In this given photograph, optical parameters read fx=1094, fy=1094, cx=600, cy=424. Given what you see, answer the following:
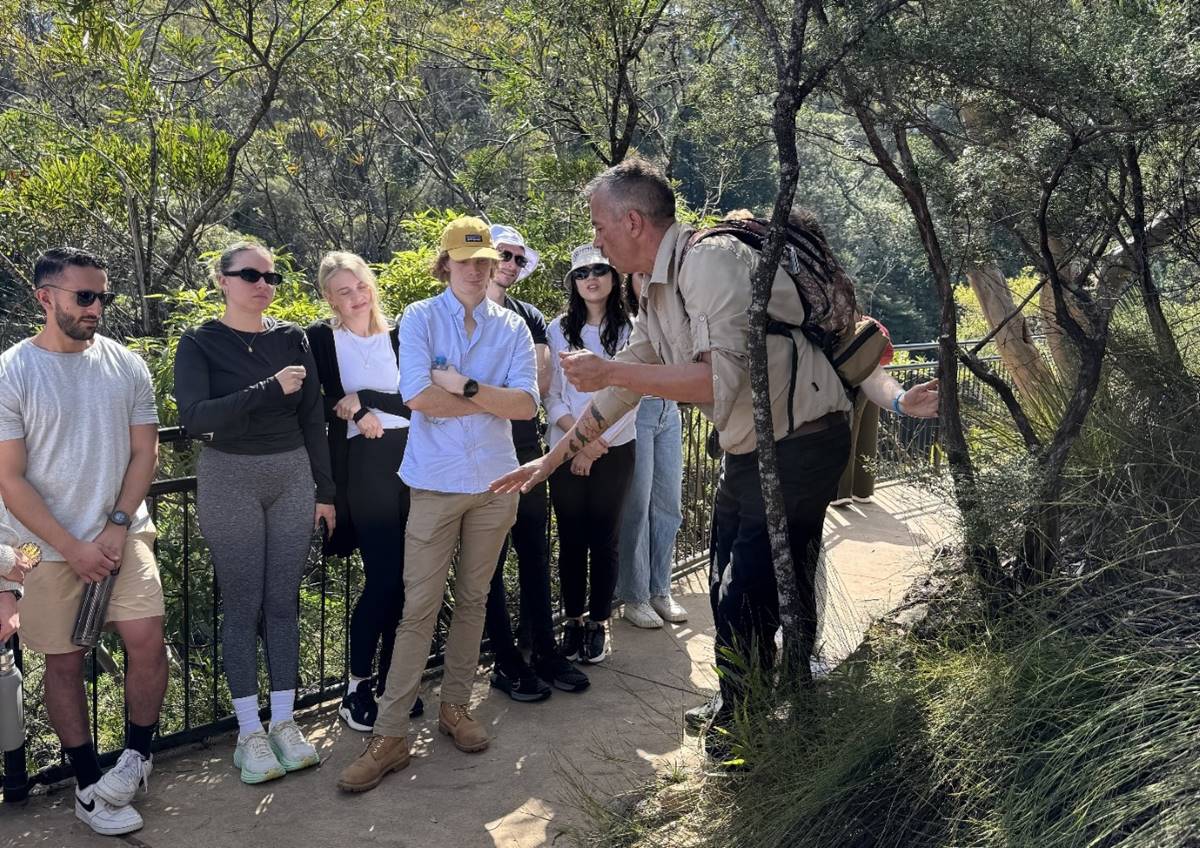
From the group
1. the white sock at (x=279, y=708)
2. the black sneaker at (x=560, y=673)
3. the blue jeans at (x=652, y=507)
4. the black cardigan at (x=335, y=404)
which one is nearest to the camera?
the white sock at (x=279, y=708)

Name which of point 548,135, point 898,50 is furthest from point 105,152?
point 898,50

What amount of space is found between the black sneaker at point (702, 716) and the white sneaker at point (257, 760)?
64.4 inches

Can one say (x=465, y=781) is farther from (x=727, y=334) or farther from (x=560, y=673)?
(x=727, y=334)

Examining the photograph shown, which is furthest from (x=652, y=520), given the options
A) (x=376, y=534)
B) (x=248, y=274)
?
(x=248, y=274)

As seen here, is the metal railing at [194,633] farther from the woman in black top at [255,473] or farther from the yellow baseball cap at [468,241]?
the yellow baseball cap at [468,241]

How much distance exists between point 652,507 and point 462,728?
2.02 m

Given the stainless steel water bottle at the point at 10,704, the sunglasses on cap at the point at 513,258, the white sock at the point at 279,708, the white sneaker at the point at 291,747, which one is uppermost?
the sunglasses on cap at the point at 513,258

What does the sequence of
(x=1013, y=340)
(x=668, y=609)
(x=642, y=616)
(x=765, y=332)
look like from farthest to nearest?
1. (x=1013, y=340)
2. (x=668, y=609)
3. (x=642, y=616)
4. (x=765, y=332)

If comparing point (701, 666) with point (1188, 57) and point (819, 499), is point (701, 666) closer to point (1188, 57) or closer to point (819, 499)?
point (819, 499)

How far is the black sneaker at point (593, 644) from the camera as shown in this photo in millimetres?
5555

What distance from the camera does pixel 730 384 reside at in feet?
11.1

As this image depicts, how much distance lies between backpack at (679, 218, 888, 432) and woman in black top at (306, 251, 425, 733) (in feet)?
6.15

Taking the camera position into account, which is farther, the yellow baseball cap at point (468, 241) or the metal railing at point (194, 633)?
the metal railing at point (194, 633)

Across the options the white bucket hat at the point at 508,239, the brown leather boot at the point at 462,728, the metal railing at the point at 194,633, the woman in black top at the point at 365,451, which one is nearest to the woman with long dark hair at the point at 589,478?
the white bucket hat at the point at 508,239
